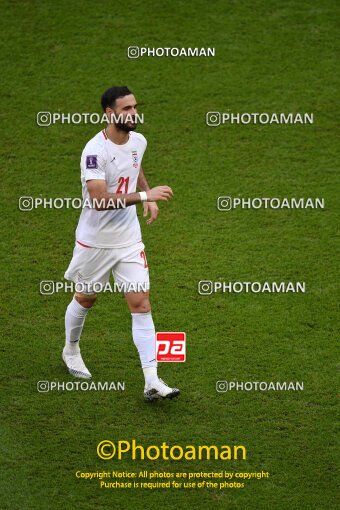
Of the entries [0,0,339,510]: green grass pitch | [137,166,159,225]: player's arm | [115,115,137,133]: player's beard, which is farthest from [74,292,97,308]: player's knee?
[115,115,137,133]: player's beard

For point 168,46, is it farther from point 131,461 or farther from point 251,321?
point 131,461

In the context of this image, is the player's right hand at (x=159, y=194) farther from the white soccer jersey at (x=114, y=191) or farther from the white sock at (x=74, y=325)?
the white sock at (x=74, y=325)

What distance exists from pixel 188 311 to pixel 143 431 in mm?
1736

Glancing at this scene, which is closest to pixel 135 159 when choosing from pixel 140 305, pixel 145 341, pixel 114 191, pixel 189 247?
pixel 114 191

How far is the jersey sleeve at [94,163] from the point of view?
7.66 metres

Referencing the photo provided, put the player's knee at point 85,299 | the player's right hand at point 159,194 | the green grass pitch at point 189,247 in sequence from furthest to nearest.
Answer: the player's knee at point 85,299
the player's right hand at point 159,194
the green grass pitch at point 189,247

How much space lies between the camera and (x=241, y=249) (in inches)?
389

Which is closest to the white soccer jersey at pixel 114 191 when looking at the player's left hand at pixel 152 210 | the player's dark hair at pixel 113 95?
the player's left hand at pixel 152 210

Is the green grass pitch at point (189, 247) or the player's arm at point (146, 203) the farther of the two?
the player's arm at point (146, 203)

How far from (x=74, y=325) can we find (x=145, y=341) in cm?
63

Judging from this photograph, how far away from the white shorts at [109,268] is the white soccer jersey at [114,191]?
5cm

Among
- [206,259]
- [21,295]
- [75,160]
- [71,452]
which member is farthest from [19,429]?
[75,160]

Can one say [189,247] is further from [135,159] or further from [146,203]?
[135,159]

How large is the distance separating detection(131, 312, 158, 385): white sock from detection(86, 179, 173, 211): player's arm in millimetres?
815
